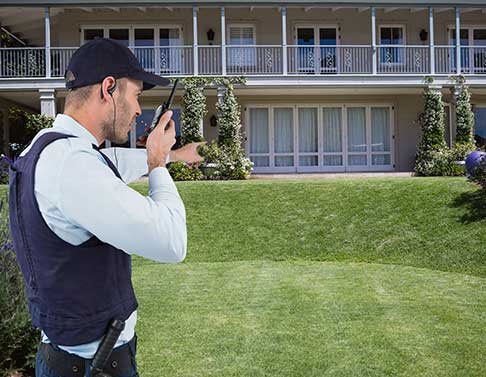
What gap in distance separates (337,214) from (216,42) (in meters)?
11.6

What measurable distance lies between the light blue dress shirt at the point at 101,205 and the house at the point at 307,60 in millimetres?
18926

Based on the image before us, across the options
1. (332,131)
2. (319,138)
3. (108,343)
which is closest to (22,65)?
(319,138)

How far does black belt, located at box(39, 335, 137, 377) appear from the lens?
155cm

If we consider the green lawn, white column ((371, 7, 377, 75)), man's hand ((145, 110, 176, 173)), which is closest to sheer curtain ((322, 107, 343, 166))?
white column ((371, 7, 377, 75))

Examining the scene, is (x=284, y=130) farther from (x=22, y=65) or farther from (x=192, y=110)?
(x=22, y=65)

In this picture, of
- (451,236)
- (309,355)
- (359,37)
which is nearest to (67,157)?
(309,355)

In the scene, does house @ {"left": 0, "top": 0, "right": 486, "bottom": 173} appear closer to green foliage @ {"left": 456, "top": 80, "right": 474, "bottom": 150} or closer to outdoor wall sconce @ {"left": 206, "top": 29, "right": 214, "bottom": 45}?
outdoor wall sconce @ {"left": 206, "top": 29, "right": 214, "bottom": 45}

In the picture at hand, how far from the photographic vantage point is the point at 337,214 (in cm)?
1161

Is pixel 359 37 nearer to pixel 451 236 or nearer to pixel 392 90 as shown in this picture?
pixel 392 90

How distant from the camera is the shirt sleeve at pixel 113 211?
1.30m

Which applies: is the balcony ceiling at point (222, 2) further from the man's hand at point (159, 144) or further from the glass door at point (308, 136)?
the man's hand at point (159, 144)

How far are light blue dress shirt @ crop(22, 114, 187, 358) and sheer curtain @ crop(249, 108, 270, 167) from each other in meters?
19.7

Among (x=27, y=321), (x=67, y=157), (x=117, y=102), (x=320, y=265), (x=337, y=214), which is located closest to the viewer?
(x=67, y=157)

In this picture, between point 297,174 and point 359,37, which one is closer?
point 297,174
